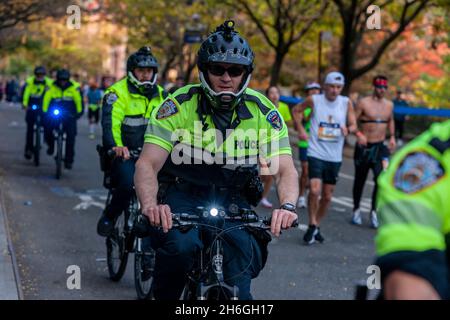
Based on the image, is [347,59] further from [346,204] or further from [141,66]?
[141,66]

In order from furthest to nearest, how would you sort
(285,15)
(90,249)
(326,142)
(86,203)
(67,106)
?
1. (285,15)
2. (67,106)
3. (86,203)
4. (326,142)
5. (90,249)

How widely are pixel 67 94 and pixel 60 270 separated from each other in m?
8.73

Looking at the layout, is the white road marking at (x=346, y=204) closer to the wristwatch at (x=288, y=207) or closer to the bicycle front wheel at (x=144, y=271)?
the bicycle front wheel at (x=144, y=271)

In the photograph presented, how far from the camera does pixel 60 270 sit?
28.2 feet

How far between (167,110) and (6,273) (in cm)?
343

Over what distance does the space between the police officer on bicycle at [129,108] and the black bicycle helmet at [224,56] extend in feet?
11.5

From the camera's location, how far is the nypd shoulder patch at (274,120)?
16.1 ft

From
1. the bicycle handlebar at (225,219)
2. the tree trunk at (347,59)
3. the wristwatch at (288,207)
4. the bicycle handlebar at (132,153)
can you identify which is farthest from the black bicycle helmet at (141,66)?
the tree trunk at (347,59)

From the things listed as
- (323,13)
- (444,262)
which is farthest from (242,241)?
(323,13)

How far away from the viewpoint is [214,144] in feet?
16.0

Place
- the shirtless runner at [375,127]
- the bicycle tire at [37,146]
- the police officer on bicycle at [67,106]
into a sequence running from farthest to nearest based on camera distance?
1. the bicycle tire at [37,146]
2. the police officer on bicycle at [67,106]
3. the shirtless runner at [375,127]

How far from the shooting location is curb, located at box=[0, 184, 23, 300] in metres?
7.02

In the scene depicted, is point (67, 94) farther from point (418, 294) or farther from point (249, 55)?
point (418, 294)

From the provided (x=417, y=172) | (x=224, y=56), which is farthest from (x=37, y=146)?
(x=417, y=172)
